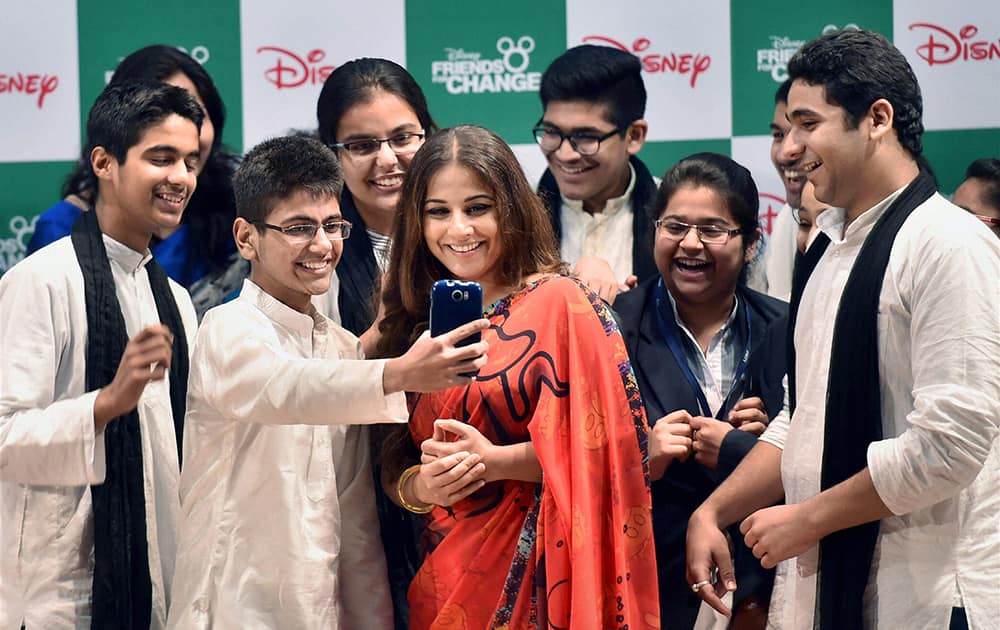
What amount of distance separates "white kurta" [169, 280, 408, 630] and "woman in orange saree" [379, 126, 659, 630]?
0.21 meters

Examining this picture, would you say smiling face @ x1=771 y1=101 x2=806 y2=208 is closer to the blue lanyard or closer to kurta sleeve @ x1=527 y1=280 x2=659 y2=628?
the blue lanyard

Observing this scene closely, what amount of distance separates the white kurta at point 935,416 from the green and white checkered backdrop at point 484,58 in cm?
218

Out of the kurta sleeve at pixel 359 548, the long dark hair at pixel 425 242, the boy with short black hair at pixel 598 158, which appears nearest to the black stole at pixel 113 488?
the kurta sleeve at pixel 359 548

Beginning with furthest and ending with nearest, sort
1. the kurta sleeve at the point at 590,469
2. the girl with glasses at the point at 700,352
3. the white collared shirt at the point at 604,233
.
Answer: the white collared shirt at the point at 604,233 < the girl with glasses at the point at 700,352 < the kurta sleeve at the point at 590,469

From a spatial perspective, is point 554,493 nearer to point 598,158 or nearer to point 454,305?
point 454,305

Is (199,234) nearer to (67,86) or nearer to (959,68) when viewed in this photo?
(67,86)

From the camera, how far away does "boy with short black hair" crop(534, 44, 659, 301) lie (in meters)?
3.93

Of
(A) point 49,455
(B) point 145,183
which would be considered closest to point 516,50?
(B) point 145,183

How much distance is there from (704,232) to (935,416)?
1121 millimetres

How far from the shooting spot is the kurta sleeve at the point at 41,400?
9.18 feet

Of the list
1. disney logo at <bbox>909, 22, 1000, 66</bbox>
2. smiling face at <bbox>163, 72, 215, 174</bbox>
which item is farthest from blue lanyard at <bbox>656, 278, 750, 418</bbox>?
disney logo at <bbox>909, 22, 1000, 66</bbox>

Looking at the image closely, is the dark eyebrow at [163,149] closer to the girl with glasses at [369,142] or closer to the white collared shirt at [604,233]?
the girl with glasses at [369,142]

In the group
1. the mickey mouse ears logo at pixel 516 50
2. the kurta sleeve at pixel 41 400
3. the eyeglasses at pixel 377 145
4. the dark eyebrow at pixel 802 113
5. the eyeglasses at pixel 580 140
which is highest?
the mickey mouse ears logo at pixel 516 50

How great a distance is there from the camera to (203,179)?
12.9 feet
